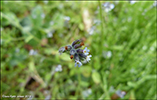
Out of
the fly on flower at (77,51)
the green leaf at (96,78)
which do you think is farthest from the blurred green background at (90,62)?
the fly on flower at (77,51)

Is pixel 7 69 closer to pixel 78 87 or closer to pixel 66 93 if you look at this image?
pixel 66 93

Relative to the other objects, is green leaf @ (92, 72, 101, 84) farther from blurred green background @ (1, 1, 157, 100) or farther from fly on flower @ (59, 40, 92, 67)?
fly on flower @ (59, 40, 92, 67)

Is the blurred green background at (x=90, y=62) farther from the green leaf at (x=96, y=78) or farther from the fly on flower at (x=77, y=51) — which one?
the fly on flower at (x=77, y=51)

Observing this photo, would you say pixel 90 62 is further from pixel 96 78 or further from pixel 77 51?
pixel 77 51

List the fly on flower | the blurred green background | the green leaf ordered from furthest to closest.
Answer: the blurred green background < the green leaf < the fly on flower

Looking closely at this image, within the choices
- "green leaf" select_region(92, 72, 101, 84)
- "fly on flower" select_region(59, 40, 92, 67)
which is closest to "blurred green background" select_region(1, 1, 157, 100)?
"green leaf" select_region(92, 72, 101, 84)

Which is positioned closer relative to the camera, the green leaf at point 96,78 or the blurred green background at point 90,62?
the green leaf at point 96,78

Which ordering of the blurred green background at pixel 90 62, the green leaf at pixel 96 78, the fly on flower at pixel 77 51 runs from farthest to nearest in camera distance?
1. the blurred green background at pixel 90 62
2. the green leaf at pixel 96 78
3. the fly on flower at pixel 77 51

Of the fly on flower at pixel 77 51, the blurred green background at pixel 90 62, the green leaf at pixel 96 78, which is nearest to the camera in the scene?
the fly on flower at pixel 77 51
